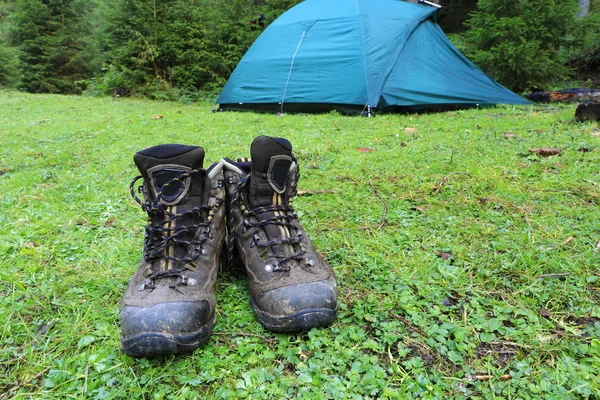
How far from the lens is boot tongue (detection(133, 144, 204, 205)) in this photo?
135cm

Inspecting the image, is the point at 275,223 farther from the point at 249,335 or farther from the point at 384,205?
the point at 384,205

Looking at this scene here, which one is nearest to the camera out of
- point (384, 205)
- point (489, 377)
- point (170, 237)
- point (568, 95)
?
point (489, 377)

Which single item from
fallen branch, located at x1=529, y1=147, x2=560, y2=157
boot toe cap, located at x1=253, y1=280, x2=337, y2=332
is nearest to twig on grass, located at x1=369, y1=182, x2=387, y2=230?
boot toe cap, located at x1=253, y1=280, x2=337, y2=332

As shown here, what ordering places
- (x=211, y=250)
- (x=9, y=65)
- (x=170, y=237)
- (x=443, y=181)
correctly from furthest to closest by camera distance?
1. (x=9, y=65)
2. (x=443, y=181)
3. (x=211, y=250)
4. (x=170, y=237)

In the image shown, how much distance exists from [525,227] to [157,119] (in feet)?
19.5

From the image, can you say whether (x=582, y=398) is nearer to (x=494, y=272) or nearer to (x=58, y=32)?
(x=494, y=272)

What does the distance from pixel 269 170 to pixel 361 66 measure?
5281 millimetres

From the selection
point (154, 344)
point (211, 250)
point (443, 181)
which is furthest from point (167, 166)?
point (443, 181)

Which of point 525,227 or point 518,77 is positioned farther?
point 518,77

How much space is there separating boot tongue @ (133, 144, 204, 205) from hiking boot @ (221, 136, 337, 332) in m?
0.22

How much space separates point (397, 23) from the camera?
21.7 ft

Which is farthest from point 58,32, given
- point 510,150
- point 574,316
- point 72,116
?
point 574,316

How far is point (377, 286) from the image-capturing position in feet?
4.95

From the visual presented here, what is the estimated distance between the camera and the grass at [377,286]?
1067mm
